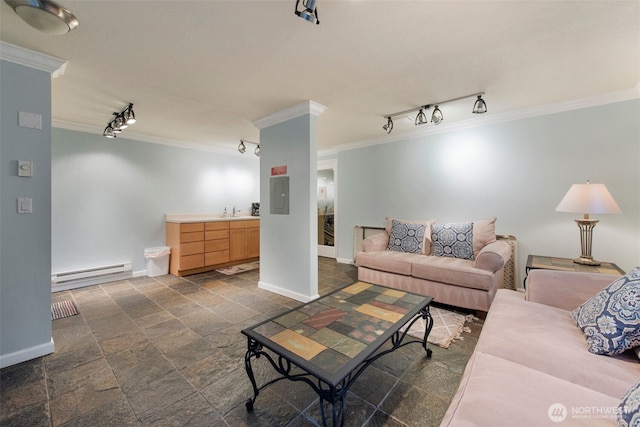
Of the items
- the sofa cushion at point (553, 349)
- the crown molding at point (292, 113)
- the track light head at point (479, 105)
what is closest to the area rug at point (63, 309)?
the crown molding at point (292, 113)

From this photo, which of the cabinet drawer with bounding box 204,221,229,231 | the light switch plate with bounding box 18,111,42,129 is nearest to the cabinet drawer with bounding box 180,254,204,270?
the cabinet drawer with bounding box 204,221,229,231

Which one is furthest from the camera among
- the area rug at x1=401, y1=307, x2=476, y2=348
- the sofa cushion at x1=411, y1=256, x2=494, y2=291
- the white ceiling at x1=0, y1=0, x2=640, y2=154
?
the sofa cushion at x1=411, y1=256, x2=494, y2=291

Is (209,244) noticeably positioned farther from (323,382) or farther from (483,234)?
(483,234)

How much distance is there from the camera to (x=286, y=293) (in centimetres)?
333

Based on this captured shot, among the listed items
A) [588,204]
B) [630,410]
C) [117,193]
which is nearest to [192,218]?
[117,193]

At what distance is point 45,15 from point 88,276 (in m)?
3.57

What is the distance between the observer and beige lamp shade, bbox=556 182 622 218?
93.0 inches

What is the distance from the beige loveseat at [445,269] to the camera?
2668 mm

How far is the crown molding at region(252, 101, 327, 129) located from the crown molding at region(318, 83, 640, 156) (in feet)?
5.88

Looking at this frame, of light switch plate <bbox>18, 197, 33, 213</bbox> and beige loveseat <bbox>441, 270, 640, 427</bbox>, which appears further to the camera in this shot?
light switch plate <bbox>18, 197, 33, 213</bbox>

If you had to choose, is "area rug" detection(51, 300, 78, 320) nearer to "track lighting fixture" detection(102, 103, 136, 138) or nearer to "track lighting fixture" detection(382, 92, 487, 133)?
"track lighting fixture" detection(102, 103, 136, 138)

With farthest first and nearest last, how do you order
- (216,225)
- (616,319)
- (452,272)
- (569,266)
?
(216,225), (452,272), (569,266), (616,319)

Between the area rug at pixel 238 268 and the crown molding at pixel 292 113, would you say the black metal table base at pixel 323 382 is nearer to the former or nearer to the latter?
the crown molding at pixel 292 113

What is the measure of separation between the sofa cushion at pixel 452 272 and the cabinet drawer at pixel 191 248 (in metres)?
3.52
